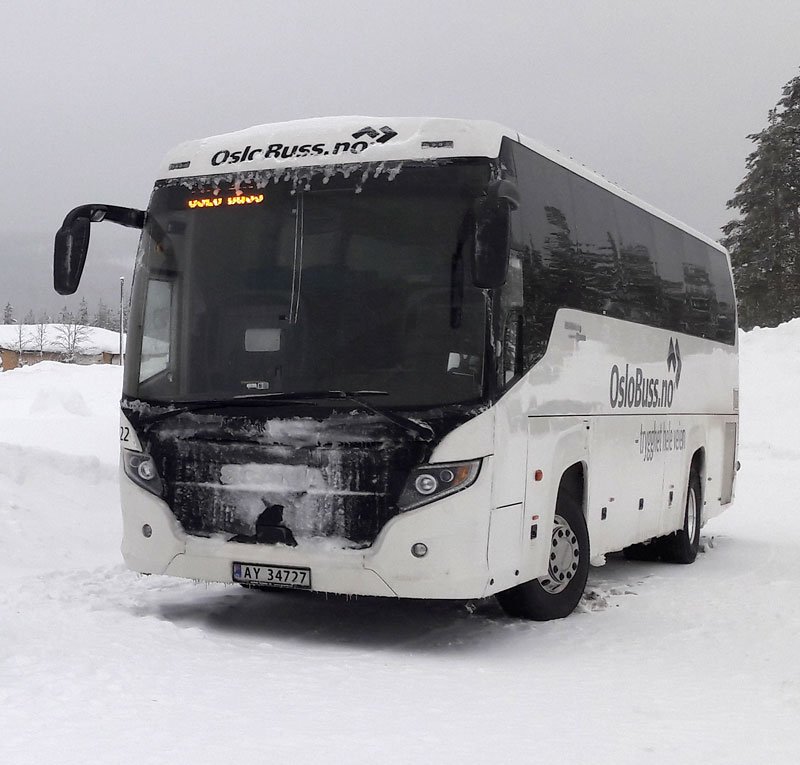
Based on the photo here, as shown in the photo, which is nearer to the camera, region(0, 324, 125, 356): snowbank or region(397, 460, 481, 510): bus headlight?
region(397, 460, 481, 510): bus headlight

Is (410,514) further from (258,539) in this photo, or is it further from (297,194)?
(297,194)

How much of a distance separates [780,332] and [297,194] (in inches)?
1346

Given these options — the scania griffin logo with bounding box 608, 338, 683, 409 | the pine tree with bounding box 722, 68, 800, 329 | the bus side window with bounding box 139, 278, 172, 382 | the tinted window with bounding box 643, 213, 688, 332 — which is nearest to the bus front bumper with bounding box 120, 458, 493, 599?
the bus side window with bounding box 139, 278, 172, 382

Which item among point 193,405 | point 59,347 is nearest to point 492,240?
point 193,405

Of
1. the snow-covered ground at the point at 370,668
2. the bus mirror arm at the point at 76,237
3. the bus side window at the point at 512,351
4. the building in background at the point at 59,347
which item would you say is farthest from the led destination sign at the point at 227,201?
the building in background at the point at 59,347

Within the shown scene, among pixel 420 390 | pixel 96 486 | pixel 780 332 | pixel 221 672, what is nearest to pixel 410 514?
pixel 420 390

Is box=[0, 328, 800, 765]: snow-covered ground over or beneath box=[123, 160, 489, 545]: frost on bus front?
beneath

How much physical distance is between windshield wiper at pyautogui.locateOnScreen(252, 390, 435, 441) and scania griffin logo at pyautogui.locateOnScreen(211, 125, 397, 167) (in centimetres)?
172

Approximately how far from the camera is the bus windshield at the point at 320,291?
7.77m

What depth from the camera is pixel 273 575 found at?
7914 millimetres

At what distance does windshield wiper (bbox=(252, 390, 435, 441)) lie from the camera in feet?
25.0

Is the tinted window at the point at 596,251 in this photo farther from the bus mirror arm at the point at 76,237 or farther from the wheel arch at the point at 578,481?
the bus mirror arm at the point at 76,237

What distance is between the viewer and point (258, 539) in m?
7.93

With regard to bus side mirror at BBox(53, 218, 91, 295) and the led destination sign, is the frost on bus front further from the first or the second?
bus side mirror at BBox(53, 218, 91, 295)
